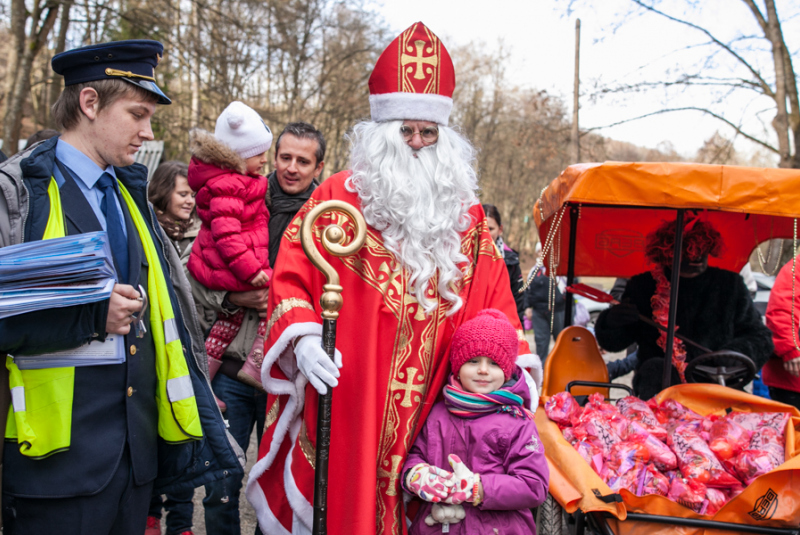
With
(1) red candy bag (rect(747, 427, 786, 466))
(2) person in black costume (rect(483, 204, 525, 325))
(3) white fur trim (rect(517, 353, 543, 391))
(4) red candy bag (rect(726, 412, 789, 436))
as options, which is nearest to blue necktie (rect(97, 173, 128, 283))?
(3) white fur trim (rect(517, 353, 543, 391))

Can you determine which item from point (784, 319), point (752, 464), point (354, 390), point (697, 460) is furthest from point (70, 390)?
point (784, 319)

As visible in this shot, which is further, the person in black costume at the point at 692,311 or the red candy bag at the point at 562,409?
the person in black costume at the point at 692,311

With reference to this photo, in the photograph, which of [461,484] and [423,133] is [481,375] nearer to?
[461,484]

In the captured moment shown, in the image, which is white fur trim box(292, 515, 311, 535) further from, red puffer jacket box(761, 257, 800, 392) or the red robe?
red puffer jacket box(761, 257, 800, 392)

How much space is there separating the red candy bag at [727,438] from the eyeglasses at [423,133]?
2.19 m

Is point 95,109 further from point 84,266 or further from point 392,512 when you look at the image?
point 392,512

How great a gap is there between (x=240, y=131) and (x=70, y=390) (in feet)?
5.88

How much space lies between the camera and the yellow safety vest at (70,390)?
1570mm

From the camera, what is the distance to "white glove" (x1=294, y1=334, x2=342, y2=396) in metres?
1.93

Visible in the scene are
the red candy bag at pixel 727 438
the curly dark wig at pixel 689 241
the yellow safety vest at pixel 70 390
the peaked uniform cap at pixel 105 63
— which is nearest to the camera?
the yellow safety vest at pixel 70 390

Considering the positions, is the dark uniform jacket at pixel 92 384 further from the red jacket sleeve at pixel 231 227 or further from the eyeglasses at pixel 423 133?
the eyeglasses at pixel 423 133

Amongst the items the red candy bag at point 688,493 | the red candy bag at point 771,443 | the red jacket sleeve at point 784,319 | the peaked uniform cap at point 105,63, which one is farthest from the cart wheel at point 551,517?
the peaked uniform cap at point 105,63

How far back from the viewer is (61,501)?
65.0 inches

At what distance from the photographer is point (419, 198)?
2348 millimetres
